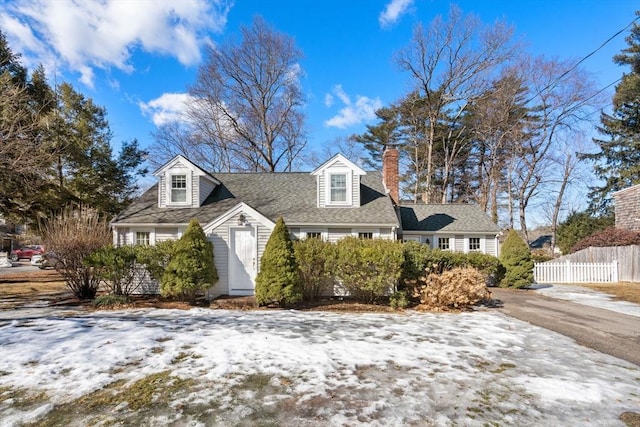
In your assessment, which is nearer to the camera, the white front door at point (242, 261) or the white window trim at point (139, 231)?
the white front door at point (242, 261)

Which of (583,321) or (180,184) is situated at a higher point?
(180,184)

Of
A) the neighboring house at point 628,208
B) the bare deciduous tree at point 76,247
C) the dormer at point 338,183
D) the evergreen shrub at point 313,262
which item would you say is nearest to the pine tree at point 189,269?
the bare deciduous tree at point 76,247

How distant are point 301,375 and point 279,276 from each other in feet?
18.0

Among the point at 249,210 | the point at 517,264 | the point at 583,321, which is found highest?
the point at 249,210

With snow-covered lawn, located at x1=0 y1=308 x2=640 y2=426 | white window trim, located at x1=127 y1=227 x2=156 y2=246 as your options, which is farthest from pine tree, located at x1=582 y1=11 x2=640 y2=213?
white window trim, located at x1=127 y1=227 x2=156 y2=246

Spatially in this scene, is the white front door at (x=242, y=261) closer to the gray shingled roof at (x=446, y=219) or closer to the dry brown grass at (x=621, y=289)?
the gray shingled roof at (x=446, y=219)

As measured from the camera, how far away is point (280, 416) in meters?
3.58

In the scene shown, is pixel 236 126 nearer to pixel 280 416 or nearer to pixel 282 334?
pixel 282 334

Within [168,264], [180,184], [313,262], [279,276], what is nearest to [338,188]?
[313,262]

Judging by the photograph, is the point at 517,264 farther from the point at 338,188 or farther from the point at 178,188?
the point at 178,188

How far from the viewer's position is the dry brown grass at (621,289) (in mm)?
11930

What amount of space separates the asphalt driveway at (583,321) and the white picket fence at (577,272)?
17.8 ft

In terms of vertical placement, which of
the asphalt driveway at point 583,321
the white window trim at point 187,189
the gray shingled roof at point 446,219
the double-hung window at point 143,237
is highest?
the white window trim at point 187,189

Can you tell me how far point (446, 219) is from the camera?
19.0 metres
